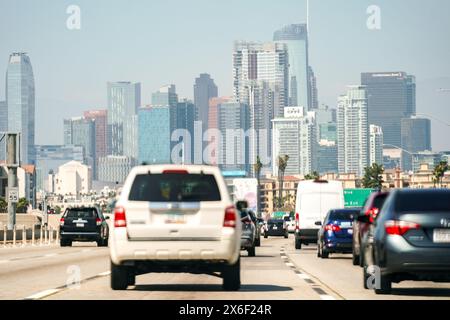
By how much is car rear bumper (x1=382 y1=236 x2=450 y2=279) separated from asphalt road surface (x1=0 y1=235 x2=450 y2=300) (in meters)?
0.43

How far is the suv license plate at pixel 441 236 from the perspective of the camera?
19.0 meters

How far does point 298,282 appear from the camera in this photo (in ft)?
76.6

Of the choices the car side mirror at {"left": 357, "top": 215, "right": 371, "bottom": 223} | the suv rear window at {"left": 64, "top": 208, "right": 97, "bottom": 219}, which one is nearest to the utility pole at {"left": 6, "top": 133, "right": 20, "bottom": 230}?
the suv rear window at {"left": 64, "top": 208, "right": 97, "bottom": 219}

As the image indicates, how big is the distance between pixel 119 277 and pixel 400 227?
4471 millimetres

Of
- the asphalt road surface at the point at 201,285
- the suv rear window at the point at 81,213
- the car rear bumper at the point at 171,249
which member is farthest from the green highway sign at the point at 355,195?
the car rear bumper at the point at 171,249

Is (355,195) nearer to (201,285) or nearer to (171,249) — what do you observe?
(201,285)

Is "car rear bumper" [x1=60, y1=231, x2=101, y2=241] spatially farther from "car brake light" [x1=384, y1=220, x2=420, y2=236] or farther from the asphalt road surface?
"car brake light" [x1=384, y1=220, x2=420, y2=236]

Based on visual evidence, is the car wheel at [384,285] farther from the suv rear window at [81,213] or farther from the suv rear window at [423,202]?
the suv rear window at [81,213]

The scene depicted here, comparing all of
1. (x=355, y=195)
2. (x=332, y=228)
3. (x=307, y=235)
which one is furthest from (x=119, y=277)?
(x=355, y=195)

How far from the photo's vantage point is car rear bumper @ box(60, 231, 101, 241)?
162 feet

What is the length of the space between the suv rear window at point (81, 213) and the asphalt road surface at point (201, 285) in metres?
17.4
